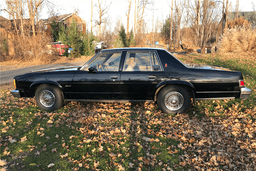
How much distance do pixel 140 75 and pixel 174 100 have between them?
1107 mm

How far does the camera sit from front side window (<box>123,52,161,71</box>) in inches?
190

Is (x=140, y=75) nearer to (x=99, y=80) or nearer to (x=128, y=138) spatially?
(x=99, y=80)

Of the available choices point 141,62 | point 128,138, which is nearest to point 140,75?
point 141,62

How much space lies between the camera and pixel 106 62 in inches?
200

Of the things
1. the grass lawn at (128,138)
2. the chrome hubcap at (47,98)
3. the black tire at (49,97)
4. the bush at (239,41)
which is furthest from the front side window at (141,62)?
the bush at (239,41)

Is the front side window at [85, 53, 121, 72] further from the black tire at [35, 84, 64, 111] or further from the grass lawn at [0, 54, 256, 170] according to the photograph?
the grass lawn at [0, 54, 256, 170]

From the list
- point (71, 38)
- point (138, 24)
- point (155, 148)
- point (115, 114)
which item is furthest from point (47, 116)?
point (138, 24)

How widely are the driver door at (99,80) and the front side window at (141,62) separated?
0.26 m

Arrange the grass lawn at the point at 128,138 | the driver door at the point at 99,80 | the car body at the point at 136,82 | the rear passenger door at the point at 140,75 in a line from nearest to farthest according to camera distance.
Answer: the grass lawn at the point at 128,138, the car body at the point at 136,82, the rear passenger door at the point at 140,75, the driver door at the point at 99,80

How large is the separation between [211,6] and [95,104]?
73.4ft

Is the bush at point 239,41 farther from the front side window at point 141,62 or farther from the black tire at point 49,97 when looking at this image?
the black tire at point 49,97

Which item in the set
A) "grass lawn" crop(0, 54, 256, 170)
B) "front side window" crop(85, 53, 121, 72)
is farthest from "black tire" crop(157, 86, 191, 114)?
"front side window" crop(85, 53, 121, 72)

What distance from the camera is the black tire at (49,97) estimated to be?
5102 millimetres

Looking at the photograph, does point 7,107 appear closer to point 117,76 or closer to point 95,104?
point 95,104
